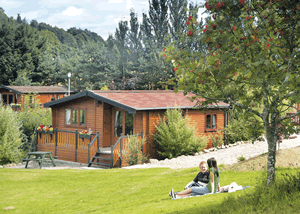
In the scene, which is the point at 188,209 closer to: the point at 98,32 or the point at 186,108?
the point at 186,108

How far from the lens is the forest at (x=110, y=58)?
4469cm

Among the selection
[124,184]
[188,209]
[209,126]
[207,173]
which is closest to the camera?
[188,209]

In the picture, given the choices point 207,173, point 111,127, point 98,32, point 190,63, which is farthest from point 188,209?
point 98,32

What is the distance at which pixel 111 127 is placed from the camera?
18109 millimetres

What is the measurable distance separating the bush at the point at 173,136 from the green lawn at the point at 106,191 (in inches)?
134

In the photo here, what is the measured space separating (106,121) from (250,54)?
12655mm

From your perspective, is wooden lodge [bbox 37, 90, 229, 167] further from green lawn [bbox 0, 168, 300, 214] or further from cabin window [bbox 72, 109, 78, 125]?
green lawn [bbox 0, 168, 300, 214]

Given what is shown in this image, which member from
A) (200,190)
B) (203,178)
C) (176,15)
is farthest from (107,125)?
(176,15)

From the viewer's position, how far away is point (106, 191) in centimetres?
1027

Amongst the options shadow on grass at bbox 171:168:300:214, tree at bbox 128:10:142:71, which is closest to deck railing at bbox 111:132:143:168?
shadow on grass at bbox 171:168:300:214

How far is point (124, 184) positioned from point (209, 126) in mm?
10534

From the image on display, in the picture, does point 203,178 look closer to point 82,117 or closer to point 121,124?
point 121,124

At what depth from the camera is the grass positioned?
600 centimetres

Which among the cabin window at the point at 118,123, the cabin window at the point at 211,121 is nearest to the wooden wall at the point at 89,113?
the cabin window at the point at 118,123
